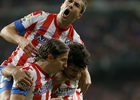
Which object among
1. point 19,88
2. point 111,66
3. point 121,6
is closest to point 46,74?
point 19,88

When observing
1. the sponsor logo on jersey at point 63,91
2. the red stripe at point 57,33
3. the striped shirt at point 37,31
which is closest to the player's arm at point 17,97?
the sponsor logo on jersey at point 63,91

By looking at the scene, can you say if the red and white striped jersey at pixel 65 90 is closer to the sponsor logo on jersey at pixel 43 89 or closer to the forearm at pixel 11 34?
the sponsor logo on jersey at pixel 43 89

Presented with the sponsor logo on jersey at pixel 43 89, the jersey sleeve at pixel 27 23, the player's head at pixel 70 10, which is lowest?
the sponsor logo on jersey at pixel 43 89

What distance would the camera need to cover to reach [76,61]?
3098mm

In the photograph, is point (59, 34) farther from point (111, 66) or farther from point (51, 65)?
point (111, 66)

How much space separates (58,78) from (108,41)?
684 centimetres

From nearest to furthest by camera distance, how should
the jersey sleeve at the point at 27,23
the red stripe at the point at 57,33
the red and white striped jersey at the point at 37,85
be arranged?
the red and white striped jersey at the point at 37,85 < the jersey sleeve at the point at 27,23 < the red stripe at the point at 57,33

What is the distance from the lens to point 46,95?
2.87m

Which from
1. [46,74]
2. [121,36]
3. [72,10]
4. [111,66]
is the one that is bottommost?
[46,74]

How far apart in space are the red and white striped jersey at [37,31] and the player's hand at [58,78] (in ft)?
1.33

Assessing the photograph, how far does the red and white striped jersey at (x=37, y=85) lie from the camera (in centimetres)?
272

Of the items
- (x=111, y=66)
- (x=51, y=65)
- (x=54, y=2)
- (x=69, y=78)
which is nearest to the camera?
(x=51, y=65)

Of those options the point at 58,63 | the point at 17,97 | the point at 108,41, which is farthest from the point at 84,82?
the point at 108,41

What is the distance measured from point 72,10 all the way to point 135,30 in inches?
269
